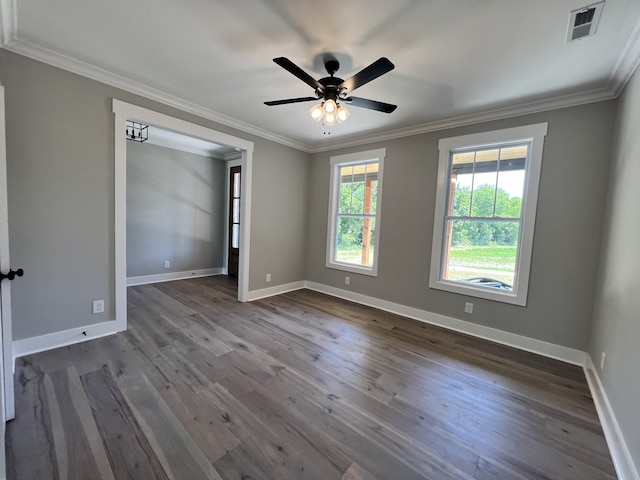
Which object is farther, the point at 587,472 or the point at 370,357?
the point at 370,357

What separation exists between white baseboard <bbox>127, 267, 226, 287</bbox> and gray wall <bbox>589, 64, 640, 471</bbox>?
6055 millimetres

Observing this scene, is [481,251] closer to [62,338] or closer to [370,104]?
[370,104]

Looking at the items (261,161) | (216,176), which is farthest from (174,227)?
(261,161)

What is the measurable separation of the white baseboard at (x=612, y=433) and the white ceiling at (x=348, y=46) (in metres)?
2.49

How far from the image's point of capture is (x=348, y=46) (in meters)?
1.97

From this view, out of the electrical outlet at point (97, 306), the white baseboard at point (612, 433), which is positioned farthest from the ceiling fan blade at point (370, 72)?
the electrical outlet at point (97, 306)

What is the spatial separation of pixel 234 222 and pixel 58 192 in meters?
3.44

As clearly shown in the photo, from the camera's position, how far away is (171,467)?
1.34 meters

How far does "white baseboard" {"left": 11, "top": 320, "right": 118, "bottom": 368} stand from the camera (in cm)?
228

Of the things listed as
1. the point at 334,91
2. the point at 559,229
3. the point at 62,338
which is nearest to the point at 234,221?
the point at 62,338

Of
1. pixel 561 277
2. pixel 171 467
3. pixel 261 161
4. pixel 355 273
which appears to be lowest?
pixel 171 467

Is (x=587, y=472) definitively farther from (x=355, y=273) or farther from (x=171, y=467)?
(x=355, y=273)

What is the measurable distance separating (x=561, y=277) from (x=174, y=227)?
6.13 meters

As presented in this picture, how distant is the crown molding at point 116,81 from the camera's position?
217cm
